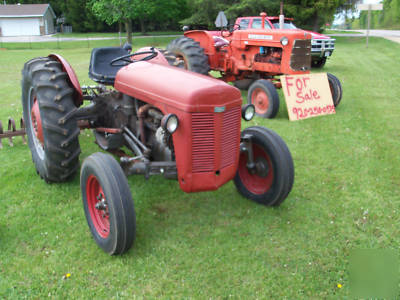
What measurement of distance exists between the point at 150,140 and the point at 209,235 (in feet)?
3.44

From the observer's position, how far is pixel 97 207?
282cm

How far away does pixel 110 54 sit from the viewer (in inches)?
188

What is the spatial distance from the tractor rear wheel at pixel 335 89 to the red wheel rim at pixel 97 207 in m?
5.52

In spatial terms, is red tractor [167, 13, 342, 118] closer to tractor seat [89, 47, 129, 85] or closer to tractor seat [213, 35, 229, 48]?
tractor seat [213, 35, 229, 48]

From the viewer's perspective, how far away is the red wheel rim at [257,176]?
11.1ft

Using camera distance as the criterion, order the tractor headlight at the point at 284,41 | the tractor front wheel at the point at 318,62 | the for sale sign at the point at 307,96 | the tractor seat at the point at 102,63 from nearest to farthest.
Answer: the tractor seat at the point at 102,63
the for sale sign at the point at 307,96
the tractor headlight at the point at 284,41
the tractor front wheel at the point at 318,62

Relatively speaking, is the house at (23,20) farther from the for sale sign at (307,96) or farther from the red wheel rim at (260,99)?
the for sale sign at (307,96)

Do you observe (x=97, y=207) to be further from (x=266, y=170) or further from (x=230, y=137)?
(x=266, y=170)

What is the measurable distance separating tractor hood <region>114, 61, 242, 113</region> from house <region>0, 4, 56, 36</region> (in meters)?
45.9

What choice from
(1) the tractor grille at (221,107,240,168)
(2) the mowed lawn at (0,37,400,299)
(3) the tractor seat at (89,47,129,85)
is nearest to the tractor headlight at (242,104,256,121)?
(1) the tractor grille at (221,107,240,168)

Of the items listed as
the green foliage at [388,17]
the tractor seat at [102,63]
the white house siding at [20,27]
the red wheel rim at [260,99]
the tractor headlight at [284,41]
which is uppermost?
the green foliage at [388,17]

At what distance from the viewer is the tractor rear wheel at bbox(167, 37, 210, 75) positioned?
23.6 ft

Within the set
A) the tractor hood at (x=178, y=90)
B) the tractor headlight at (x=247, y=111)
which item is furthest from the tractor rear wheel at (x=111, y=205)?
the tractor headlight at (x=247, y=111)

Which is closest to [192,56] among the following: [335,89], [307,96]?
[307,96]
